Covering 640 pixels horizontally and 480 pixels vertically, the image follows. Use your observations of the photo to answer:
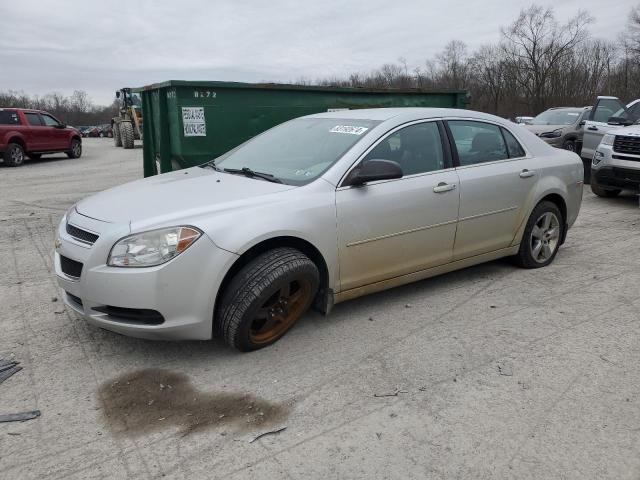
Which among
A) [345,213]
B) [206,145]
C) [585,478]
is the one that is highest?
[206,145]

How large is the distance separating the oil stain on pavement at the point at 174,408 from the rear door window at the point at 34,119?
1716cm

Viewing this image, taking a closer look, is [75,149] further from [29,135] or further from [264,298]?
[264,298]

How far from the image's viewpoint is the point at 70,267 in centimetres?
342

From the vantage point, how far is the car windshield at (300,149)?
3893 mm

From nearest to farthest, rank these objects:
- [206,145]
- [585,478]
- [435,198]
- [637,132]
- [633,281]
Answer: [585,478], [435,198], [633,281], [206,145], [637,132]

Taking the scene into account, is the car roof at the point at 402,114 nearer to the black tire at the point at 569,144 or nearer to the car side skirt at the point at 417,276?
the car side skirt at the point at 417,276

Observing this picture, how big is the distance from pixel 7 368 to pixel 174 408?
1251 mm

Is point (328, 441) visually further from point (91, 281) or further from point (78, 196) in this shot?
point (78, 196)

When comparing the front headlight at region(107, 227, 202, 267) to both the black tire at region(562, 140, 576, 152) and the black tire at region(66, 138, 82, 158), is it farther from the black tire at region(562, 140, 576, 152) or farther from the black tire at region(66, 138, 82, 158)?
the black tire at region(66, 138, 82, 158)

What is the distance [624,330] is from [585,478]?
1810 mm

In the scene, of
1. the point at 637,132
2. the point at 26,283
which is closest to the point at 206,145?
the point at 26,283

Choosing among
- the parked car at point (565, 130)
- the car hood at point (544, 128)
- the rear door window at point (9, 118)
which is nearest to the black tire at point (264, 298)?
the parked car at point (565, 130)

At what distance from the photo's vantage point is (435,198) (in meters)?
4.18

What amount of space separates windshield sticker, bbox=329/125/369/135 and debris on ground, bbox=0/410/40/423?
110 inches
